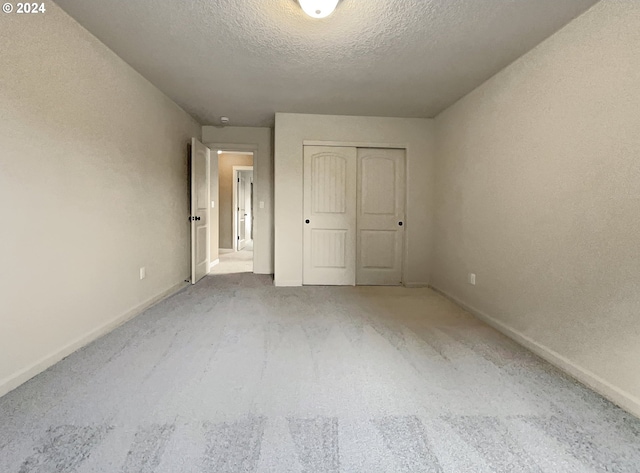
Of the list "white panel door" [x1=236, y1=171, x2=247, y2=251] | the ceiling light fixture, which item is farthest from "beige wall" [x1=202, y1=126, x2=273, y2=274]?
"white panel door" [x1=236, y1=171, x2=247, y2=251]

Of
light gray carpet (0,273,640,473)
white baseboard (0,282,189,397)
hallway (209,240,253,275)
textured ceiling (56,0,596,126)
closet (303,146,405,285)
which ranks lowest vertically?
light gray carpet (0,273,640,473)

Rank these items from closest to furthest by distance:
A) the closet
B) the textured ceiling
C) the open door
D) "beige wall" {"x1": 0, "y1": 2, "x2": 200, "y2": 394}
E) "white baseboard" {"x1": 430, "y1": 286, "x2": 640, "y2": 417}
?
"white baseboard" {"x1": 430, "y1": 286, "x2": 640, "y2": 417} → "beige wall" {"x1": 0, "y1": 2, "x2": 200, "y2": 394} → the textured ceiling → the open door → the closet

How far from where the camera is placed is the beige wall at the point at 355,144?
4301 mm

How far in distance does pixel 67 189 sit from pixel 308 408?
2.12 meters

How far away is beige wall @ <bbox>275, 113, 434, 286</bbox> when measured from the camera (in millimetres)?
4301

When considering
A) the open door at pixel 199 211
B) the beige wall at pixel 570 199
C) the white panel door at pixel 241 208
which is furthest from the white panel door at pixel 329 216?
the white panel door at pixel 241 208

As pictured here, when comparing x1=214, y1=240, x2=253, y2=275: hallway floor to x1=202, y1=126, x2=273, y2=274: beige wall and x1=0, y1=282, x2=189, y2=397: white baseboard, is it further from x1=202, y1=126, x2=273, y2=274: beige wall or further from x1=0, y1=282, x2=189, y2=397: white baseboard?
x1=0, y1=282, x2=189, y2=397: white baseboard

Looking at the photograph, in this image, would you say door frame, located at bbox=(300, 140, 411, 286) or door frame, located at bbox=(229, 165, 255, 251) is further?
door frame, located at bbox=(229, 165, 255, 251)

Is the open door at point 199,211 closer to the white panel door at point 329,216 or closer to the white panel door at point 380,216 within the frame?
the white panel door at point 329,216

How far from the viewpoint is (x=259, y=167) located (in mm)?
5082

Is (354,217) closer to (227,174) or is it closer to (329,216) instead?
(329,216)

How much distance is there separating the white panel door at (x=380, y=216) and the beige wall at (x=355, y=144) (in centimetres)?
13

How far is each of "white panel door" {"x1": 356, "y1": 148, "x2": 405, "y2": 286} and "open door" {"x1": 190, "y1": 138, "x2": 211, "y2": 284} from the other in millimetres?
2247

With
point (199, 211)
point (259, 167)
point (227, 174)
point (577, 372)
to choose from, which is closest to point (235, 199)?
point (227, 174)
